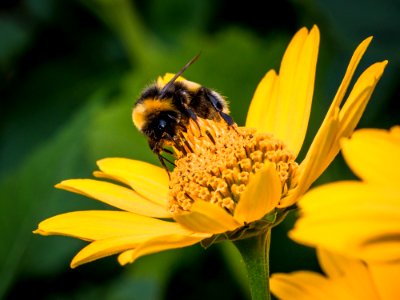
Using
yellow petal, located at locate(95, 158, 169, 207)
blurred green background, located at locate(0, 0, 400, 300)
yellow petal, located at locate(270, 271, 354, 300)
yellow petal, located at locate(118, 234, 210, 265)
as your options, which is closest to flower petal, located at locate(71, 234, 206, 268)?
yellow petal, located at locate(118, 234, 210, 265)

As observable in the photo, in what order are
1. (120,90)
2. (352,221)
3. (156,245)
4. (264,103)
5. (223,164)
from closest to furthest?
1. (352,221)
2. (156,245)
3. (223,164)
4. (264,103)
5. (120,90)

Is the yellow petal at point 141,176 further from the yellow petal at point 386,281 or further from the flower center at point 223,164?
the yellow petal at point 386,281

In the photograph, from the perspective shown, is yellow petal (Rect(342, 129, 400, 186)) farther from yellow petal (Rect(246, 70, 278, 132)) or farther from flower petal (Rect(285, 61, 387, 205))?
yellow petal (Rect(246, 70, 278, 132))

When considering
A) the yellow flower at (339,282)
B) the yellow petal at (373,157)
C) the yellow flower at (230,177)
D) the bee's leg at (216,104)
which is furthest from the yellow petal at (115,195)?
A: the yellow petal at (373,157)

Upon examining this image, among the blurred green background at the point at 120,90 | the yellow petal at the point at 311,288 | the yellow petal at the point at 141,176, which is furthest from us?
the blurred green background at the point at 120,90

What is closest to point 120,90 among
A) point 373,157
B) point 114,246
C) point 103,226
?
point 103,226

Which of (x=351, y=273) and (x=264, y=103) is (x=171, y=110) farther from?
(x=351, y=273)

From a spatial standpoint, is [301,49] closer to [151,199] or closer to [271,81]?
[271,81]
